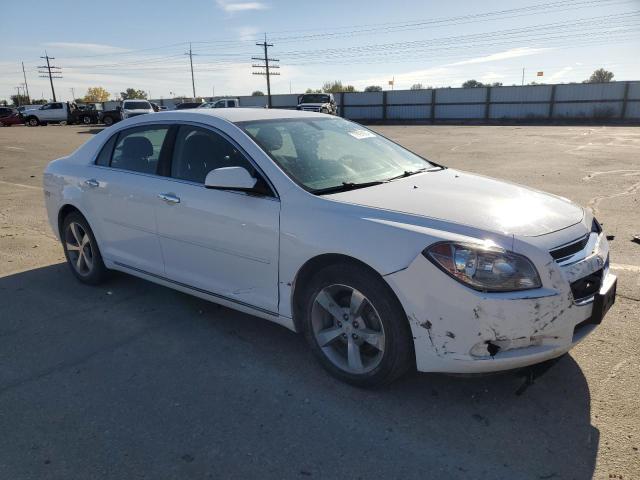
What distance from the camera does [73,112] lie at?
145 feet

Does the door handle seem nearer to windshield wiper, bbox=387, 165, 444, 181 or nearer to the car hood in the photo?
the car hood

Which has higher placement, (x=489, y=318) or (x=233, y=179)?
(x=233, y=179)

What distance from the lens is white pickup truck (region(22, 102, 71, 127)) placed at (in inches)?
1738

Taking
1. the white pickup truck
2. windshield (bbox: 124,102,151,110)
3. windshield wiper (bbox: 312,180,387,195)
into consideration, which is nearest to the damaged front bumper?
windshield wiper (bbox: 312,180,387,195)

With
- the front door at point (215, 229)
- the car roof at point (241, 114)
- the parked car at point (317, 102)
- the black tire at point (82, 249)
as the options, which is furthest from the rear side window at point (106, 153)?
the parked car at point (317, 102)

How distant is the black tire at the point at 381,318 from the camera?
276cm

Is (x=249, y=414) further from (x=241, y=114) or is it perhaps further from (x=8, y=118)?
(x=8, y=118)

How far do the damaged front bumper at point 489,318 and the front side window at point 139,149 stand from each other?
2.39 metres

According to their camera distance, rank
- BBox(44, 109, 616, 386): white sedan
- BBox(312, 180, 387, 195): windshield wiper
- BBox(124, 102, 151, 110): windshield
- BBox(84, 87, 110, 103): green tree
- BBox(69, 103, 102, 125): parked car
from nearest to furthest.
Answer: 1. BBox(44, 109, 616, 386): white sedan
2. BBox(312, 180, 387, 195): windshield wiper
3. BBox(124, 102, 151, 110): windshield
4. BBox(69, 103, 102, 125): parked car
5. BBox(84, 87, 110, 103): green tree

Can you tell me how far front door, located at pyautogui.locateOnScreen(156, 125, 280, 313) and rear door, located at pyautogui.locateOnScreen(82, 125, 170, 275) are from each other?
17 centimetres

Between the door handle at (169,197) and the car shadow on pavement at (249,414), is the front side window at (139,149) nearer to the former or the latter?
the door handle at (169,197)

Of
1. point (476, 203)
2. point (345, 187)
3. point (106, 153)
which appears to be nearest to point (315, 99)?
point (106, 153)

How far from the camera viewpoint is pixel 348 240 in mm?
2854

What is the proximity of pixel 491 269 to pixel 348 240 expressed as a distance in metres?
0.77
